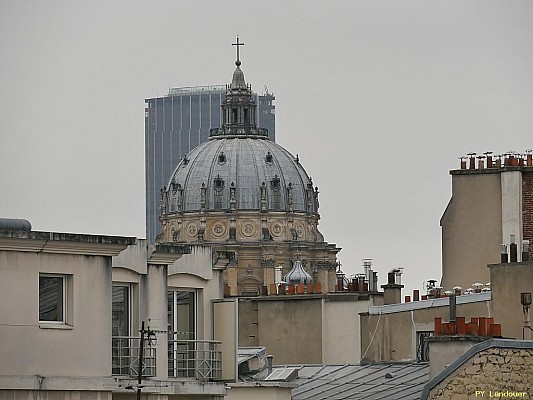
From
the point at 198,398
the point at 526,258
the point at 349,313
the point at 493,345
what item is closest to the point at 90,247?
the point at 198,398

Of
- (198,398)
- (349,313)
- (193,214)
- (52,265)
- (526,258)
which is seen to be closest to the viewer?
(52,265)

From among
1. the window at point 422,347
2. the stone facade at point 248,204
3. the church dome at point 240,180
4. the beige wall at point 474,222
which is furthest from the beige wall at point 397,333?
the church dome at point 240,180

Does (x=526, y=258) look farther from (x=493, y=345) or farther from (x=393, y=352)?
(x=493, y=345)

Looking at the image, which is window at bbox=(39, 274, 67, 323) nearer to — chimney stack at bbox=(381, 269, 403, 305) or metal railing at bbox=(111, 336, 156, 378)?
metal railing at bbox=(111, 336, 156, 378)

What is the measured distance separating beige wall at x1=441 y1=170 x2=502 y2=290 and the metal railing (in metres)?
15.7

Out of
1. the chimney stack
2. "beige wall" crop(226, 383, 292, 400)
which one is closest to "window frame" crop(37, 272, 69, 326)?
"beige wall" crop(226, 383, 292, 400)

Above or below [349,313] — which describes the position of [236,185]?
above

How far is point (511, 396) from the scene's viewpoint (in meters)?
27.6

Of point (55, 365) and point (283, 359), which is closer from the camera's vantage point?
point (55, 365)

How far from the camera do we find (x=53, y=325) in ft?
82.5

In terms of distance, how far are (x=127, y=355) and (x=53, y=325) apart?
154 centimetres

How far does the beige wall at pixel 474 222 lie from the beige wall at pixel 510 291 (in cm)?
652

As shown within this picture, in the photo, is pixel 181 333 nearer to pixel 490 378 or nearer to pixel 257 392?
pixel 257 392

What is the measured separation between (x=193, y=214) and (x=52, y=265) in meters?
156
